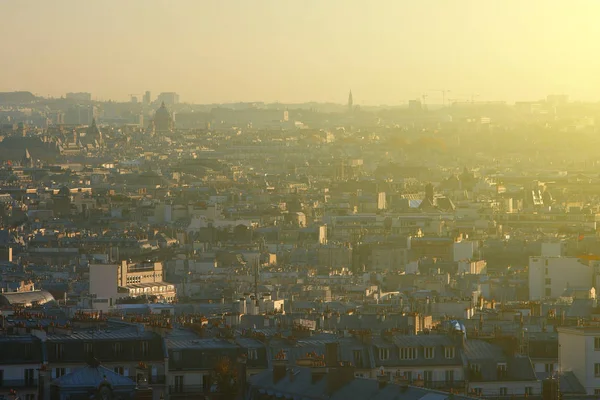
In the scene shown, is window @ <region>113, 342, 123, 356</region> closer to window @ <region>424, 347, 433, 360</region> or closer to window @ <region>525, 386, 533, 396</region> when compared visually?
window @ <region>424, 347, 433, 360</region>

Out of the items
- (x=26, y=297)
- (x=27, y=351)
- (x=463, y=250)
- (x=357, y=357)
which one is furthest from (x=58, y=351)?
(x=463, y=250)

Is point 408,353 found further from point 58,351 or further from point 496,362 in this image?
point 58,351

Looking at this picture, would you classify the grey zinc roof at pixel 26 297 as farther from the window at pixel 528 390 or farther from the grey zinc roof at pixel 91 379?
the grey zinc roof at pixel 91 379

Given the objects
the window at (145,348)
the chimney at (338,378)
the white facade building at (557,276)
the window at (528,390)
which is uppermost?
the chimney at (338,378)

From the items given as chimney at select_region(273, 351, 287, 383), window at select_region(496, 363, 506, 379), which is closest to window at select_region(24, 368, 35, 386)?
chimney at select_region(273, 351, 287, 383)

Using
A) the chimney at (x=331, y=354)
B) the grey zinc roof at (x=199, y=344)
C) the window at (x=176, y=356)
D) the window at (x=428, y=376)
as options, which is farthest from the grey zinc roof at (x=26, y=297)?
the chimney at (x=331, y=354)

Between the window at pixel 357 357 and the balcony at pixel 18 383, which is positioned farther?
A: the window at pixel 357 357
